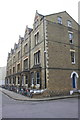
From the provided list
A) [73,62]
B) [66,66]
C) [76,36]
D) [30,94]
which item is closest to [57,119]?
[30,94]

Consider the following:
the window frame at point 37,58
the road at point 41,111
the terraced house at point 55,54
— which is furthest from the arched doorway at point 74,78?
the road at point 41,111

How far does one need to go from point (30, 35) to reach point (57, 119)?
20856mm

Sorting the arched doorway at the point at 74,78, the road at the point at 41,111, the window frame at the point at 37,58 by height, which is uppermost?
the window frame at the point at 37,58

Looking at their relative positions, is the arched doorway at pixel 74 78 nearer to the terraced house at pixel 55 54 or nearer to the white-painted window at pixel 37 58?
the terraced house at pixel 55 54

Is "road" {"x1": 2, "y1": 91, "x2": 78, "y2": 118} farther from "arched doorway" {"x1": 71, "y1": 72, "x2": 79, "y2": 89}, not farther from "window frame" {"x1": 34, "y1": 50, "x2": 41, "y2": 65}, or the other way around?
"arched doorway" {"x1": 71, "y1": 72, "x2": 79, "y2": 89}

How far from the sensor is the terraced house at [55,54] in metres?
19.9

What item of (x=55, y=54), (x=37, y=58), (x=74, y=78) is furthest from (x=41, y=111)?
(x=74, y=78)

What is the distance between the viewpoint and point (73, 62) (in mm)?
23391

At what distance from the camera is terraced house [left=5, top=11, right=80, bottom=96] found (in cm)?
1989

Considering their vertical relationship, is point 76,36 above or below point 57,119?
above

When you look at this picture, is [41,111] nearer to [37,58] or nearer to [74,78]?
[37,58]

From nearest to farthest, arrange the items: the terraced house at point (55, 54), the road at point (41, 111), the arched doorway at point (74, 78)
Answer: the road at point (41, 111), the terraced house at point (55, 54), the arched doorway at point (74, 78)

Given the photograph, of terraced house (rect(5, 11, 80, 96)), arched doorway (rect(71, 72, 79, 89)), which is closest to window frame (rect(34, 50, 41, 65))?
terraced house (rect(5, 11, 80, 96))

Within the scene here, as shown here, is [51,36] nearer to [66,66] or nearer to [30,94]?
[66,66]
